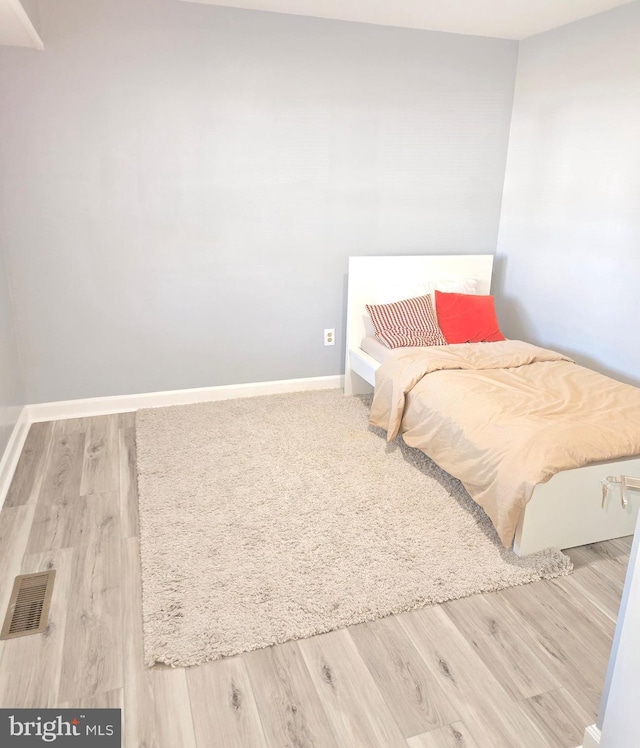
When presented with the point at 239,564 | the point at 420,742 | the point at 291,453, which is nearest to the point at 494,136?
the point at 291,453

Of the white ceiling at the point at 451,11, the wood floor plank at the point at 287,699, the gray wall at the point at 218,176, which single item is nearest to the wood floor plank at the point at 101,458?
the gray wall at the point at 218,176

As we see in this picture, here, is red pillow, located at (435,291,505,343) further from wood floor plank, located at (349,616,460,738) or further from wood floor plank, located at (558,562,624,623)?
wood floor plank, located at (349,616,460,738)

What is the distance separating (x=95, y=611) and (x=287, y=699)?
740 mm

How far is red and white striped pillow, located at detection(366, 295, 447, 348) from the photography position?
133 inches

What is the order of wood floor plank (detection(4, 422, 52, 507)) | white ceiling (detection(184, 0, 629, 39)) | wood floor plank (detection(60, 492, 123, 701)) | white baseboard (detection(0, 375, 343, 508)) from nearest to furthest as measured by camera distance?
wood floor plank (detection(60, 492, 123, 701)) < wood floor plank (detection(4, 422, 52, 507)) < white ceiling (detection(184, 0, 629, 39)) < white baseboard (detection(0, 375, 343, 508))

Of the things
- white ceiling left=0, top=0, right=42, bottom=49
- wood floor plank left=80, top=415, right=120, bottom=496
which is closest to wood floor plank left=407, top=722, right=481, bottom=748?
wood floor plank left=80, top=415, right=120, bottom=496

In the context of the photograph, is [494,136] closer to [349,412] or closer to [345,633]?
[349,412]

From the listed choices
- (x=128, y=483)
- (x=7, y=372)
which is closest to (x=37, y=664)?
(x=128, y=483)

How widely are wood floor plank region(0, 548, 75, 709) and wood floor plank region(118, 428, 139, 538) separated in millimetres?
375

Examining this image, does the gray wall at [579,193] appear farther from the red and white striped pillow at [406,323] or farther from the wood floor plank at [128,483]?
A: the wood floor plank at [128,483]

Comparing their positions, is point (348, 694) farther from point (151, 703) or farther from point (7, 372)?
point (7, 372)

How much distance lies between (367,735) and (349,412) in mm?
2139

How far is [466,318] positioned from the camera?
138 inches

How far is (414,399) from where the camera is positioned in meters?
2.80
